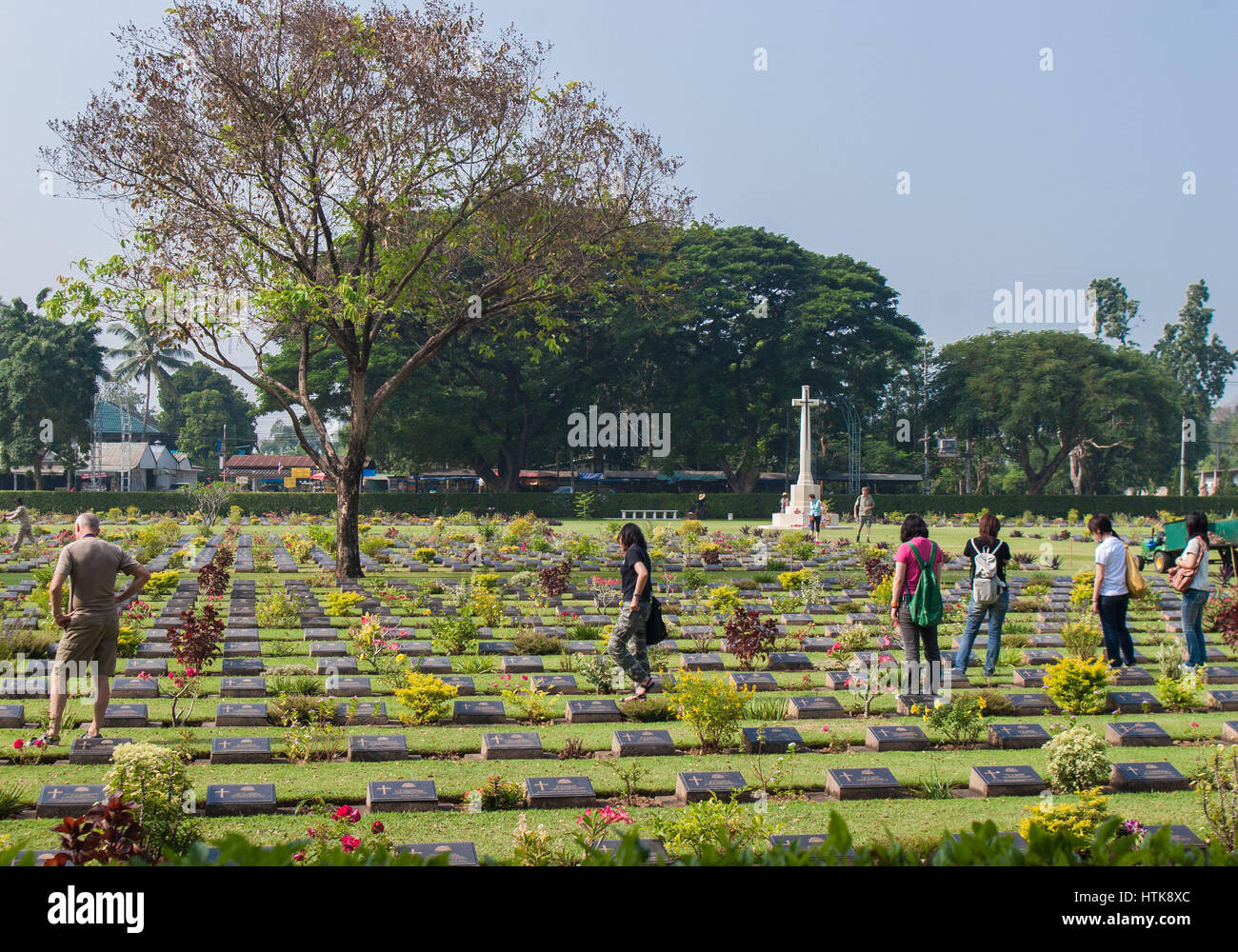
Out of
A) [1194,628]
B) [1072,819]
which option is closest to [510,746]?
[1072,819]

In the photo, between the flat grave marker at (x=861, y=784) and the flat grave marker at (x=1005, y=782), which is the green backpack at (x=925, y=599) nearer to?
the flat grave marker at (x=1005, y=782)

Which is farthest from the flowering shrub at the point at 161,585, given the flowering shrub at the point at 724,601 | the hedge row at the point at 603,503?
the hedge row at the point at 603,503

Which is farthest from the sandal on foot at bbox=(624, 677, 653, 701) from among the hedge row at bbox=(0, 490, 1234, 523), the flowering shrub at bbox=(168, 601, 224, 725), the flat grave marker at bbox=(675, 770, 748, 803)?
the hedge row at bbox=(0, 490, 1234, 523)

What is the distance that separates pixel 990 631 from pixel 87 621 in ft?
28.5

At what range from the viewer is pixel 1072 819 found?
5.12 m

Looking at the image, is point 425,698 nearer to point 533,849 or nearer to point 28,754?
point 28,754

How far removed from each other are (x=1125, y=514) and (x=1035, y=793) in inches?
1757

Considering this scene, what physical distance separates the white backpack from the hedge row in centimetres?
3412

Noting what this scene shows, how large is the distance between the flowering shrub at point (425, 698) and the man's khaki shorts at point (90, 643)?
91.1 inches

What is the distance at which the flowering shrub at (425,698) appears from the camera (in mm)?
8711

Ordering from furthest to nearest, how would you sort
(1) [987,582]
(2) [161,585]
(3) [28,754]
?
(2) [161,585] → (1) [987,582] → (3) [28,754]

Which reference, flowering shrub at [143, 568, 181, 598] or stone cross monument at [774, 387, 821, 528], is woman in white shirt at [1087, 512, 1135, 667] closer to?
flowering shrub at [143, 568, 181, 598]

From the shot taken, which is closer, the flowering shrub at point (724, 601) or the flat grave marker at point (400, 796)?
the flat grave marker at point (400, 796)

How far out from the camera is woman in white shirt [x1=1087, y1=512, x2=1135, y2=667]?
10.6 metres
